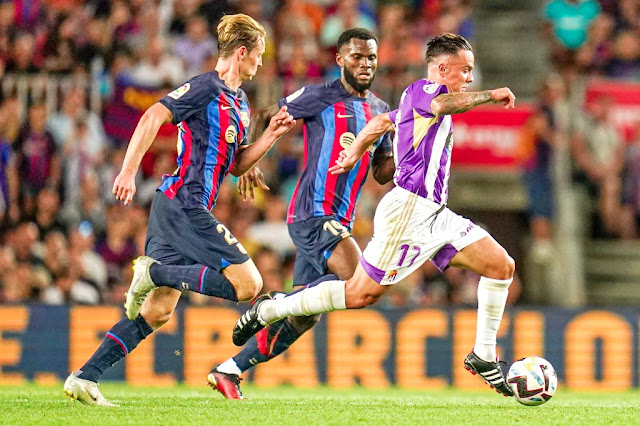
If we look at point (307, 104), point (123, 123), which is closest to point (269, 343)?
point (307, 104)

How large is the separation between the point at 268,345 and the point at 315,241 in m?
0.91

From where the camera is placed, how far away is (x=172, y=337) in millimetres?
12086

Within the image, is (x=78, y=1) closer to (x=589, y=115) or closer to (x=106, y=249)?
(x=106, y=249)

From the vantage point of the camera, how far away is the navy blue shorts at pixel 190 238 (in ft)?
24.6

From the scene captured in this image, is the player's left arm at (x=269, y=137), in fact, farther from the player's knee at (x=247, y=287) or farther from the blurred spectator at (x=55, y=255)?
the blurred spectator at (x=55, y=255)

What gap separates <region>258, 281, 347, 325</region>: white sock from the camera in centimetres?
756

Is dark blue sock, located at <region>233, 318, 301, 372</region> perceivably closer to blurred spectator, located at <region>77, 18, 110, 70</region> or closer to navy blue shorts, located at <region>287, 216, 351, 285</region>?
navy blue shorts, located at <region>287, 216, 351, 285</region>

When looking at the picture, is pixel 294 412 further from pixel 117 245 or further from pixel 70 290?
pixel 117 245

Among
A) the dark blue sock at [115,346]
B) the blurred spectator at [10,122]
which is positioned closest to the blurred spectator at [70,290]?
A: the blurred spectator at [10,122]

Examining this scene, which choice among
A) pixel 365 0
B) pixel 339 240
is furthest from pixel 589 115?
pixel 339 240

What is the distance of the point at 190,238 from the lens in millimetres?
7555

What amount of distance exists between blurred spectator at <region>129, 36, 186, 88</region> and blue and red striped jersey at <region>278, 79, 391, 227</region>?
5483 millimetres

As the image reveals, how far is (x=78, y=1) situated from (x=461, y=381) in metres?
6.89

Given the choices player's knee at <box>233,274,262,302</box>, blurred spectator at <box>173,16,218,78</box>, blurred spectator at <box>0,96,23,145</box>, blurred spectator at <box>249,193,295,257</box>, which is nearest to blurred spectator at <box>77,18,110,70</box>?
blurred spectator at <box>173,16,218,78</box>
